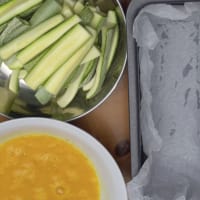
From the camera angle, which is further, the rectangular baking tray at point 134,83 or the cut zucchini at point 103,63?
the cut zucchini at point 103,63

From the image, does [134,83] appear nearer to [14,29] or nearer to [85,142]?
[85,142]

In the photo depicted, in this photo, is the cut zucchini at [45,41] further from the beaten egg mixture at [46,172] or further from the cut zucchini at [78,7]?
the beaten egg mixture at [46,172]

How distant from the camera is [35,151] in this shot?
42.1 inches

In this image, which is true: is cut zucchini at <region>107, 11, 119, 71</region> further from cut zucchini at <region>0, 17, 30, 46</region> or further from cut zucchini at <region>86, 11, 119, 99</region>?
cut zucchini at <region>0, 17, 30, 46</region>

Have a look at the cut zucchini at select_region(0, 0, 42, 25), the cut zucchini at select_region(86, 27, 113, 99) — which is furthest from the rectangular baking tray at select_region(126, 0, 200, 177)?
the cut zucchini at select_region(0, 0, 42, 25)

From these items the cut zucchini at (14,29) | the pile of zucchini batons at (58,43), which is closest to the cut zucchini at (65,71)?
the pile of zucchini batons at (58,43)

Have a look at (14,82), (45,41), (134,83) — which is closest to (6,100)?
(14,82)

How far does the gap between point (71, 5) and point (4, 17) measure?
4.9 inches

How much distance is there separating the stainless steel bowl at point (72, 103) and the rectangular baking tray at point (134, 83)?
9 centimetres

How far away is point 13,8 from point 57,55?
12 centimetres

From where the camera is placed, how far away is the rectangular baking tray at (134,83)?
93cm

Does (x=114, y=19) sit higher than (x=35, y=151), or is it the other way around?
(x=114, y=19)

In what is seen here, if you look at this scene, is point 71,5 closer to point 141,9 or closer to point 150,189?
point 141,9

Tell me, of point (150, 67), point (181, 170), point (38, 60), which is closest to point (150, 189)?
point (181, 170)
